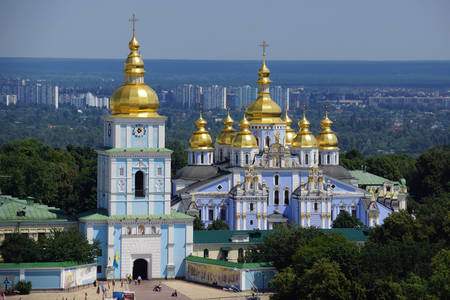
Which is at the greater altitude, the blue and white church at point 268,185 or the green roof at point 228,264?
the blue and white church at point 268,185

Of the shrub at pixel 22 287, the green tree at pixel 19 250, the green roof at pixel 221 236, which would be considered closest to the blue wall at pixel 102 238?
the green tree at pixel 19 250

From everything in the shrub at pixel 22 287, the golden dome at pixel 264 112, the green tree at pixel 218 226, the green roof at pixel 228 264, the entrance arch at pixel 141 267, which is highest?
the golden dome at pixel 264 112

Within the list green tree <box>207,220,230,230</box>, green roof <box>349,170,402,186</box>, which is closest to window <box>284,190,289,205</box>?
green tree <box>207,220,230,230</box>

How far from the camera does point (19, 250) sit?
3922 centimetres

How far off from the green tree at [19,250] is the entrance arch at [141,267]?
3.42m

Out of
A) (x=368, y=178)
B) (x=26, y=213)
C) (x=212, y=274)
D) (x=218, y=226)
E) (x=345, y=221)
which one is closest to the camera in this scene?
(x=212, y=274)

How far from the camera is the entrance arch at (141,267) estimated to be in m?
41.5

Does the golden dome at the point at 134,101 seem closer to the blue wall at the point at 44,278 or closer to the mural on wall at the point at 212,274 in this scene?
the mural on wall at the point at 212,274

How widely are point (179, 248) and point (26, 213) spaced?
16.3 feet

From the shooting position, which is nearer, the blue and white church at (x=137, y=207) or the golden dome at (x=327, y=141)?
the blue and white church at (x=137, y=207)

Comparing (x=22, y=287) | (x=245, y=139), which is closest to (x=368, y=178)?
(x=245, y=139)

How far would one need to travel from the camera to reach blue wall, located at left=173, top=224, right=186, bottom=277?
136 ft

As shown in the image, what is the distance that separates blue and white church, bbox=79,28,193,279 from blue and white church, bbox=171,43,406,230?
1060cm

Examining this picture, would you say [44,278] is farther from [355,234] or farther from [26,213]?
[355,234]
